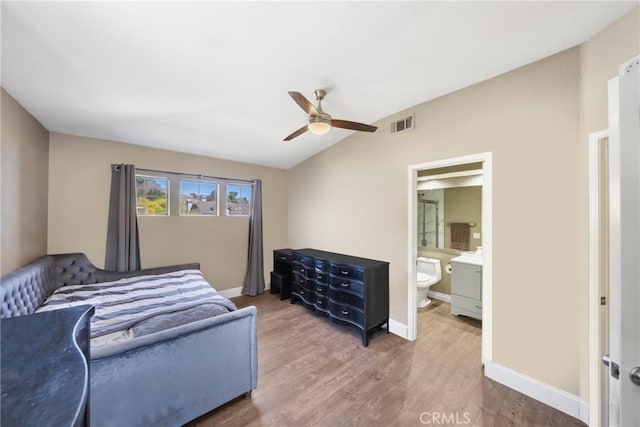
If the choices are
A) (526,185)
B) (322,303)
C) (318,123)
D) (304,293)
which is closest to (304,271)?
(304,293)

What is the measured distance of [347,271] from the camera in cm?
289

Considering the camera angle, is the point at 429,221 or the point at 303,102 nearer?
the point at 303,102

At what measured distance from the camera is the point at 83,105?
225cm

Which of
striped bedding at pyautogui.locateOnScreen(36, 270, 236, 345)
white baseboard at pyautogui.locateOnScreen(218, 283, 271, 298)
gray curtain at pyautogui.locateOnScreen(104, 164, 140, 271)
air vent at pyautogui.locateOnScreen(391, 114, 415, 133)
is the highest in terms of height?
air vent at pyautogui.locateOnScreen(391, 114, 415, 133)

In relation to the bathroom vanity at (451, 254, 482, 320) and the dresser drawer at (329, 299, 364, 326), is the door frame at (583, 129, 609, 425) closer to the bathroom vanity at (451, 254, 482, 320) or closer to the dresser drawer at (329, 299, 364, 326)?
the bathroom vanity at (451, 254, 482, 320)

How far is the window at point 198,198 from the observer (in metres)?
3.82

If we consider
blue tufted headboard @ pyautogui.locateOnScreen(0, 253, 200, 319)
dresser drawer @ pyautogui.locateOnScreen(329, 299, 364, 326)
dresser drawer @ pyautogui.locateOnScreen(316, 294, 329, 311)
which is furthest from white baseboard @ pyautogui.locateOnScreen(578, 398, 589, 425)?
blue tufted headboard @ pyautogui.locateOnScreen(0, 253, 200, 319)

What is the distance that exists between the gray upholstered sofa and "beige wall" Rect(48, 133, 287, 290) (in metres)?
1.06

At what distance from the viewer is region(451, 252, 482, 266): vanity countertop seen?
317 centimetres

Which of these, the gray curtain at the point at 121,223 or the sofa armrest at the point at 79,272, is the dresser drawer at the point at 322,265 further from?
the gray curtain at the point at 121,223

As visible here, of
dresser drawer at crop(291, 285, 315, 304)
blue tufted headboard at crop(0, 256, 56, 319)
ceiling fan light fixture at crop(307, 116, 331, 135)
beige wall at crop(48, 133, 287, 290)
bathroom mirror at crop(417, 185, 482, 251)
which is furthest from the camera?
bathroom mirror at crop(417, 185, 482, 251)

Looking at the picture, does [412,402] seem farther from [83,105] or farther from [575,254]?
[83,105]

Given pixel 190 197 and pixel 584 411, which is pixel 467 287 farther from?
pixel 190 197

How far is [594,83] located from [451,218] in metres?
2.47
